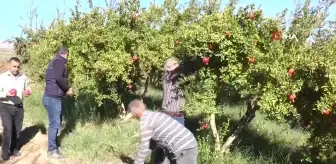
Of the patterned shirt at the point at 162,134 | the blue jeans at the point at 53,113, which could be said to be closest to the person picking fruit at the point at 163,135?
the patterned shirt at the point at 162,134

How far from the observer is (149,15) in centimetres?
918

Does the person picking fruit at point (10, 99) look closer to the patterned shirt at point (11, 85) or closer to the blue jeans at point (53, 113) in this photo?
the patterned shirt at point (11, 85)

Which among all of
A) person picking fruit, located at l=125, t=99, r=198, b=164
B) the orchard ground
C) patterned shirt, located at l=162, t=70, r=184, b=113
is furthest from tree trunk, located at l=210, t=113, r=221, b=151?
person picking fruit, located at l=125, t=99, r=198, b=164

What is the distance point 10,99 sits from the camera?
6.46m

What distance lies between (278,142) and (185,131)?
376 cm

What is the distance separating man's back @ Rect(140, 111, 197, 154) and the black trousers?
296 centimetres

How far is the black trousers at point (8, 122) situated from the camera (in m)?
6.45

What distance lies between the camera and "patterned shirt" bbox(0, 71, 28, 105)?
6.39m

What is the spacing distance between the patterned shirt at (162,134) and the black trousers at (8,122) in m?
2.94

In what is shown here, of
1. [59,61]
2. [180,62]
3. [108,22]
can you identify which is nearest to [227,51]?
[180,62]

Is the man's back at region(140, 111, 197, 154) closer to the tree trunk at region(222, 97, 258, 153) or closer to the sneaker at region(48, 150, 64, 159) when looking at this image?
the tree trunk at region(222, 97, 258, 153)

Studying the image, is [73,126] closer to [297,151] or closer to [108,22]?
[108,22]

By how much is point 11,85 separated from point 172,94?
2.61 m

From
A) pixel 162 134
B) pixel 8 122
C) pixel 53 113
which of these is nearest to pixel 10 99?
pixel 8 122
